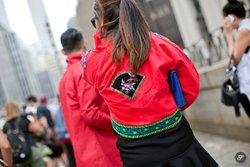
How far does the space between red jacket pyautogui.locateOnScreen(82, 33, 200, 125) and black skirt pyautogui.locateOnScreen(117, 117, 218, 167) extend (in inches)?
4.1

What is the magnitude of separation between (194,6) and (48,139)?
11552mm

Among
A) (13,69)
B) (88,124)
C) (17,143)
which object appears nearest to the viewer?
(88,124)

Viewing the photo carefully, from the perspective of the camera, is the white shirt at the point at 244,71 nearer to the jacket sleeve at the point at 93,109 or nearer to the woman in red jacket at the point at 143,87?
the jacket sleeve at the point at 93,109

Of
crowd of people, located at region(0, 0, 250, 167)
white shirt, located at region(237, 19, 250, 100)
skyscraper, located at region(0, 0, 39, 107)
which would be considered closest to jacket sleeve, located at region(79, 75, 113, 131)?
crowd of people, located at region(0, 0, 250, 167)

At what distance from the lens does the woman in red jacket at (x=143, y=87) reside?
207 cm

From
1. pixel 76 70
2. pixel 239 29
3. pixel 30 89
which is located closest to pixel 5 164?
pixel 76 70

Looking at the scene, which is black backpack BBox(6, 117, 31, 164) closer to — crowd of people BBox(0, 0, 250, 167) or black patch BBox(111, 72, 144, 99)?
crowd of people BBox(0, 0, 250, 167)

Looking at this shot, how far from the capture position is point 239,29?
334 centimetres

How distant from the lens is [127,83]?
6.97 feet

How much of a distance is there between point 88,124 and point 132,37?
1340 millimetres

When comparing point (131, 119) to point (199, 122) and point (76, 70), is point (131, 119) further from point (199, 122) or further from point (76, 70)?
point (199, 122)

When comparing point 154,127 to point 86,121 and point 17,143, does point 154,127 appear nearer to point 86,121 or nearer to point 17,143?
point 86,121

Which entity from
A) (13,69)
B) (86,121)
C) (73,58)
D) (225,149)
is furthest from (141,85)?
(13,69)

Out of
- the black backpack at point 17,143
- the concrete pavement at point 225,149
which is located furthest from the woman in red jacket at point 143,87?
the black backpack at point 17,143
